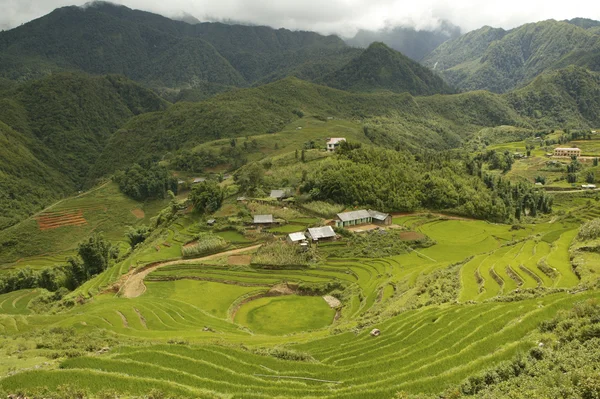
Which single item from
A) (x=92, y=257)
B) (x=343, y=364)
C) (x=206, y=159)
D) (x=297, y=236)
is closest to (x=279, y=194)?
(x=297, y=236)

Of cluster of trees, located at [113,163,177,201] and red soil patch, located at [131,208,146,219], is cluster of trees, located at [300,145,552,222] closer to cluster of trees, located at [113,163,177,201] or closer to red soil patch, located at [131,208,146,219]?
red soil patch, located at [131,208,146,219]

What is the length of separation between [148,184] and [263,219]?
8375 centimetres

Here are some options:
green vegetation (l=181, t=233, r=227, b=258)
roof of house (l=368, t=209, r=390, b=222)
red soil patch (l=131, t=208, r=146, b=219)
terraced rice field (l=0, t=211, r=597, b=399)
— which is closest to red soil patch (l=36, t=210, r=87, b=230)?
red soil patch (l=131, t=208, r=146, b=219)

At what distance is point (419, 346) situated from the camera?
22.7m

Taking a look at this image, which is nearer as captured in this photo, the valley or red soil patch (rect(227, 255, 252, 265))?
the valley

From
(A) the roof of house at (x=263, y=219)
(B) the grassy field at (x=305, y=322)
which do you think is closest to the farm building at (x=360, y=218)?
(B) the grassy field at (x=305, y=322)

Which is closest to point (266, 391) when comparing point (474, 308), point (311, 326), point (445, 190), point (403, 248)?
point (474, 308)

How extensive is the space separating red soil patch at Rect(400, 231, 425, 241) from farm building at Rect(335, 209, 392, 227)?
595 cm

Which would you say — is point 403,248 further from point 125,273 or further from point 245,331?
point 125,273

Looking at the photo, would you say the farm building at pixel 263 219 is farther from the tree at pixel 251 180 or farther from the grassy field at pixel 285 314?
the grassy field at pixel 285 314

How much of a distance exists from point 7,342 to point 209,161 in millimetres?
Result: 136134

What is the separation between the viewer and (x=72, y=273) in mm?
68312

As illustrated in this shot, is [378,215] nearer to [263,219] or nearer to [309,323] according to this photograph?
[263,219]

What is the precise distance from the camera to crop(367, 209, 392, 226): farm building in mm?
74625
